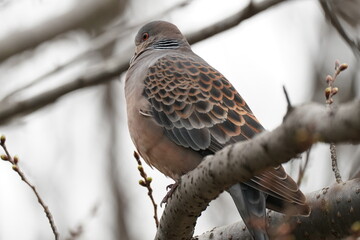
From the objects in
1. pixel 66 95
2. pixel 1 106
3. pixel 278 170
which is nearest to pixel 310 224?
pixel 278 170

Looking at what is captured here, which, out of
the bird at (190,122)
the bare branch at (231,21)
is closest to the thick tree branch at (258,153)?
the bird at (190,122)

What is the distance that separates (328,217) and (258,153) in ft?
4.86

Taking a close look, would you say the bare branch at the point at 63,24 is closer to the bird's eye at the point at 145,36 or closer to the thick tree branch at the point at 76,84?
the bird's eye at the point at 145,36

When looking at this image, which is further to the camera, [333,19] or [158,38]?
[158,38]

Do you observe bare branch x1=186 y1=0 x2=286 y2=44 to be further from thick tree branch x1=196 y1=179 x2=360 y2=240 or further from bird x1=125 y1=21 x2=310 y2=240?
thick tree branch x1=196 y1=179 x2=360 y2=240

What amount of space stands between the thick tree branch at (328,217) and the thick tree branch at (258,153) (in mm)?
513

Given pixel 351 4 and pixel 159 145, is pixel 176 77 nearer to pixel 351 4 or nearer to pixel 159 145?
pixel 159 145

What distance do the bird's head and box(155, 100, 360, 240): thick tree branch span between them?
2610 mm

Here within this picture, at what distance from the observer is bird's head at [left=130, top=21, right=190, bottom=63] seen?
6.09 metres

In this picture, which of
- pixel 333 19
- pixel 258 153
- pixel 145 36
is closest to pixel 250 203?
pixel 333 19

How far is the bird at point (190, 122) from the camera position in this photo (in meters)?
4.01

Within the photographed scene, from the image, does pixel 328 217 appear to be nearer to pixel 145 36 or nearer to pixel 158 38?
pixel 158 38

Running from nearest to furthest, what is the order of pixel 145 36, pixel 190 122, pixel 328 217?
pixel 328 217
pixel 190 122
pixel 145 36

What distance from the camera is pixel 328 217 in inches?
153
